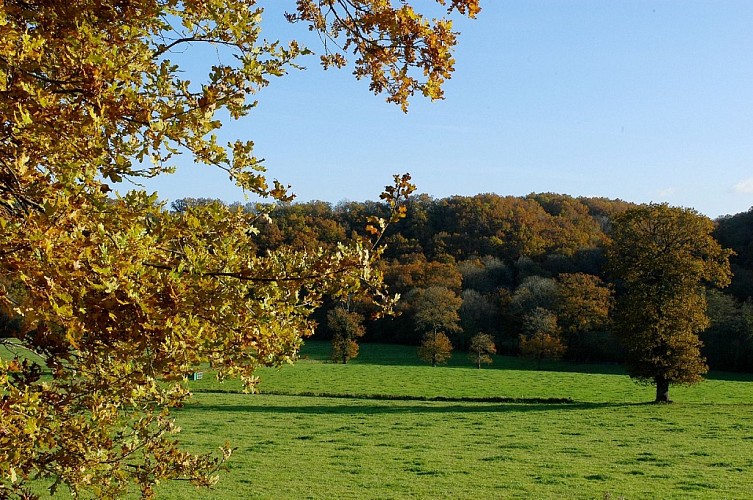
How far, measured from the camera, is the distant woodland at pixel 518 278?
63594 mm

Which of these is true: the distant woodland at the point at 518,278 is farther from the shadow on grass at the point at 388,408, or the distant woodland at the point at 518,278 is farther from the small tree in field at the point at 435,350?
the shadow on grass at the point at 388,408

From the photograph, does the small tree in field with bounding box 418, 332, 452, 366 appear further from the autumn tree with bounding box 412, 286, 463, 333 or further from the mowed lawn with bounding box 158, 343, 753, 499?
the mowed lawn with bounding box 158, 343, 753, 499

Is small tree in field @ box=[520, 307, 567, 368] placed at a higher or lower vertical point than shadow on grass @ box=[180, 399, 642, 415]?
higher

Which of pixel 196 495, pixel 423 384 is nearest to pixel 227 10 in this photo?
pixel 196 495

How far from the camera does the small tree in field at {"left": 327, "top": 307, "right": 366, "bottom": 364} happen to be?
61094mm

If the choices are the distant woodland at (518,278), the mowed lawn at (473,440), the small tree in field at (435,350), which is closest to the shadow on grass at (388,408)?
the mowed lawn at (473,440)

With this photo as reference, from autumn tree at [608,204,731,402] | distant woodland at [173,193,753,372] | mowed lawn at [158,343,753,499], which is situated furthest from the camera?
distant woodland at [173,193,753,372]

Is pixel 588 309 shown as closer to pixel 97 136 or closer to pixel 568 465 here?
pixel 568 465

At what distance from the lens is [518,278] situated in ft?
271

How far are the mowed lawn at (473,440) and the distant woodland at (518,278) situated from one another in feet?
54.2

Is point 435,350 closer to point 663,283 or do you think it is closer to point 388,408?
point 388,408

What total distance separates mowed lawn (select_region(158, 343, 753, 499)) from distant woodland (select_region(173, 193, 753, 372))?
16.5m

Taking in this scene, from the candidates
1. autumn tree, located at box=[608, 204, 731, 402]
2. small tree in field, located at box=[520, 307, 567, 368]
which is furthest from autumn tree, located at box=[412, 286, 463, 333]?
autumn tree, located at box=[608, 204, 731, 402]

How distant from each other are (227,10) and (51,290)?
91.1 inches
